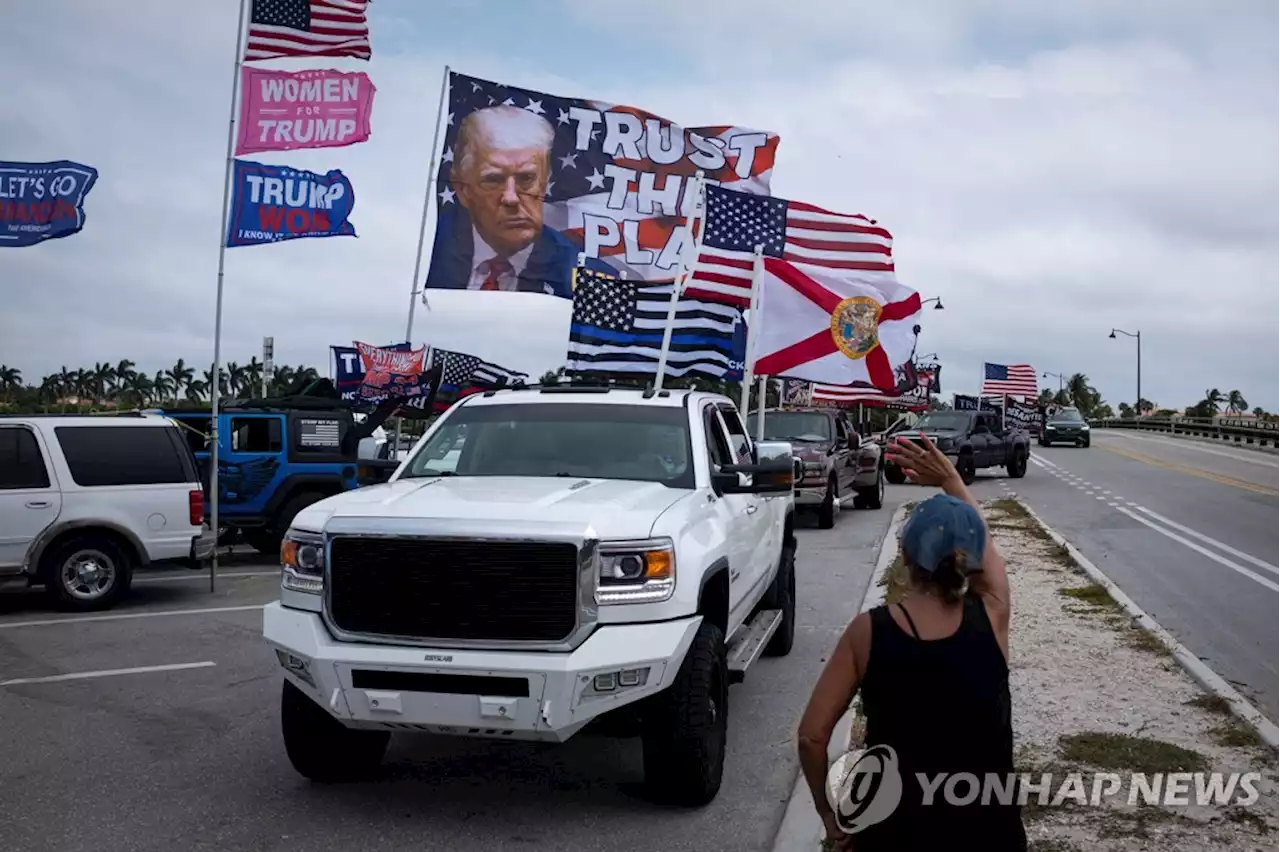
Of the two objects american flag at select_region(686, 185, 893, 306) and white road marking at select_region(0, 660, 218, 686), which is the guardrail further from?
white road marking at select_region(0, 660, 218, 686)

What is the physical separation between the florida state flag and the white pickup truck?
8314 mm

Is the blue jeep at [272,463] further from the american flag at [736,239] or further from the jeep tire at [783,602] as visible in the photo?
the jeep tire at [783,602]

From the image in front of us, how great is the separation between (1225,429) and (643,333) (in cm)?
5632

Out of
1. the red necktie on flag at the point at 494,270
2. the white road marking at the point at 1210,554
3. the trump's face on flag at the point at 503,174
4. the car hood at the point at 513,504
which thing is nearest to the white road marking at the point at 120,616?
the car hood at the point at 513,504

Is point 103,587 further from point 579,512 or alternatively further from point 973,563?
point 973,563

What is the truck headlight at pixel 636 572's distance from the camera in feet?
17.6

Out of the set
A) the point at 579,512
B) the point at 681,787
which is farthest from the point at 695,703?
the point at 579,512

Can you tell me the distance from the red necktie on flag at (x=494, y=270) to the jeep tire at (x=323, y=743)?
1473 centimetres

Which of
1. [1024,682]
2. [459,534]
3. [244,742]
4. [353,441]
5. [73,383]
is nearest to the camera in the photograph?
[459,534]

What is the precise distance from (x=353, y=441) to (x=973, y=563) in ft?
36.1

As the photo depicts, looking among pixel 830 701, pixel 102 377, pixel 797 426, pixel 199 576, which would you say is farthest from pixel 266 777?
pixel 102 377

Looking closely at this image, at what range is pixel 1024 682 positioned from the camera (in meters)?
7.71

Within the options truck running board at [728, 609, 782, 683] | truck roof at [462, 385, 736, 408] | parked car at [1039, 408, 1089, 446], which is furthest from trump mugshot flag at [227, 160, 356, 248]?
parked car at [1039, 408, 1089, 446]

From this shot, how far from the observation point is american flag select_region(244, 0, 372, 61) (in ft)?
49.1
